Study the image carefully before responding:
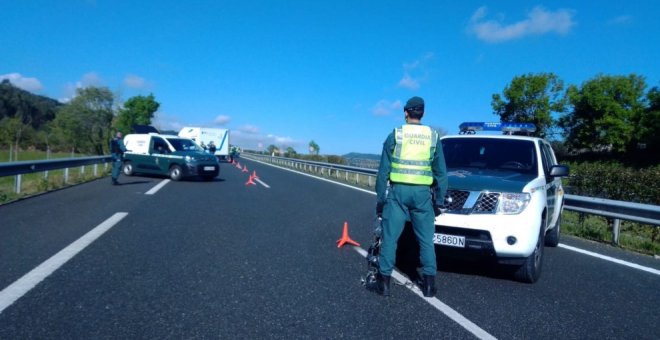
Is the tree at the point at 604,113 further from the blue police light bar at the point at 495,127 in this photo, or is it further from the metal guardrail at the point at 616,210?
the blue police light bar at the point at 495,127

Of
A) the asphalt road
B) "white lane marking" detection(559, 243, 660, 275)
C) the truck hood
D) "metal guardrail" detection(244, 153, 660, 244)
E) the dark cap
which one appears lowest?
the asphalt road

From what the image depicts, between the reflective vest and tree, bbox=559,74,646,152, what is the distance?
58199 mm

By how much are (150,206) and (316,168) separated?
21779mm

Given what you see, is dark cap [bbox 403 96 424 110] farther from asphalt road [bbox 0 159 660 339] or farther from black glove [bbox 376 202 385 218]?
asphalt road [bbox 0 159 660 339]

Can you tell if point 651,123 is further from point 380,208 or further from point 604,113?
point 380,208

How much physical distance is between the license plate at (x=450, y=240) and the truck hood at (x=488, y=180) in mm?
565

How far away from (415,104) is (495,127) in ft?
12.8

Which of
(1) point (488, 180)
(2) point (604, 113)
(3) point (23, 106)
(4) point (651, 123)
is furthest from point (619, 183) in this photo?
(3) point (23, 106)

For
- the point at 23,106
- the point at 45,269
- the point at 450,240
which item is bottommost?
the point at 45,269

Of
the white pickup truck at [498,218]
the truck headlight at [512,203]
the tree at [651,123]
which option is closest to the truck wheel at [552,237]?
the white pickup truck at [498,218]

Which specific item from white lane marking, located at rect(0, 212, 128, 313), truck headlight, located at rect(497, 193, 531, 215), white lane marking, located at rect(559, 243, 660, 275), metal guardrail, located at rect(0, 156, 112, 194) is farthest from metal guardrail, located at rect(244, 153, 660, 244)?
metal guardrail, located at rect(0, 156, 112, 194)

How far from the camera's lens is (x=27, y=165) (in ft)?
42.1

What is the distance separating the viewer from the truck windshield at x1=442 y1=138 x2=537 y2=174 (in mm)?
6590

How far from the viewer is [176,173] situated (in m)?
18.5
